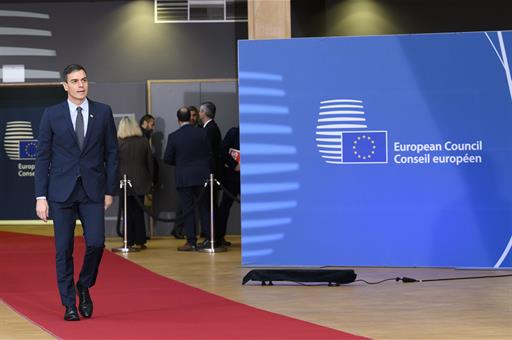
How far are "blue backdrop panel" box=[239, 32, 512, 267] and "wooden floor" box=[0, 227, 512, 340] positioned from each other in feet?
1.17

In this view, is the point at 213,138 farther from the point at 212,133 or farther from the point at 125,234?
the point at 125,234

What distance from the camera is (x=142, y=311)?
281 inches

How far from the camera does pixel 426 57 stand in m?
9.42

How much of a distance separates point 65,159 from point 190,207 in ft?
16.6

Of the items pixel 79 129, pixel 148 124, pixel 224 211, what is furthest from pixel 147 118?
pixel 79 129

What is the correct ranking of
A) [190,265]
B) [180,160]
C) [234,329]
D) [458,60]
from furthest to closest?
[180,160] < [190,265] < [458,60] < [234,329]

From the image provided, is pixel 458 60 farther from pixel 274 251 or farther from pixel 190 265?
pixel 190 265

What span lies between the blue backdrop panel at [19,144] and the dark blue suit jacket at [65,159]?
9.58 m

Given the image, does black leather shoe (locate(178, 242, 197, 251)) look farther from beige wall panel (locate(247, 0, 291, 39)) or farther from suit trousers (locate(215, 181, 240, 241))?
beige wall panel (locate(247, 0, 291, 39))

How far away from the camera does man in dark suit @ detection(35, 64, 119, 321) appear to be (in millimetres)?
6570

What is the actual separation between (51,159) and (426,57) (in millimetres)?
4086

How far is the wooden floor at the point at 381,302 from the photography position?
20.7ft

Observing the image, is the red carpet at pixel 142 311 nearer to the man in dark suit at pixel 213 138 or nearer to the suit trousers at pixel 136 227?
the suit trousers at pixel 136 227

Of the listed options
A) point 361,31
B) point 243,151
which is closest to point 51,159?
point 243,151
